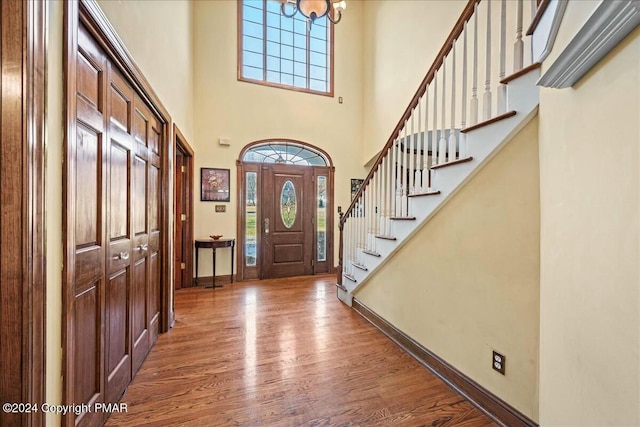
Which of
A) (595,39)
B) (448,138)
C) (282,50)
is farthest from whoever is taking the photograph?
(282,50)

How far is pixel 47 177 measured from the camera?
3.29ft

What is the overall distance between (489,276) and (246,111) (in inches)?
178

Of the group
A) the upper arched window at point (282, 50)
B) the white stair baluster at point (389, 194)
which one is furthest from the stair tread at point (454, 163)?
the upper arched window at point (282, 50)

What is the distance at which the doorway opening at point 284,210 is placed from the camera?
492 cm

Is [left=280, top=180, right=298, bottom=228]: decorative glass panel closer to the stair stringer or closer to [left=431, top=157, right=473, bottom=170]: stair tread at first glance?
the stair stringer

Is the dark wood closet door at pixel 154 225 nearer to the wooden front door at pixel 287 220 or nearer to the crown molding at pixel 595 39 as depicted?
the wooden front door at pixel 287 220

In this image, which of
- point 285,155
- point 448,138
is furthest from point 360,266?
point 285,155

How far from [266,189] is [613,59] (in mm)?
4547

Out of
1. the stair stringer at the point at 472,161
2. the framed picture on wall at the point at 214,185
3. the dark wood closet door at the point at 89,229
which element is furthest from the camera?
the framed picture on wall at the point at 214,185

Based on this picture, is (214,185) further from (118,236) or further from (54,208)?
(54,208)

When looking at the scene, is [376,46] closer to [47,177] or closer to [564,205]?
[564,205]

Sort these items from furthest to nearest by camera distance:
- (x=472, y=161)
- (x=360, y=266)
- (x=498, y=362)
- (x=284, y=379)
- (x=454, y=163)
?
(x=360, y=266) → (x=284, y=379) → (x=454, y=163) → (x=472, y=161) → (x=498, y=362)

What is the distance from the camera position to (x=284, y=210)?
5125 mm

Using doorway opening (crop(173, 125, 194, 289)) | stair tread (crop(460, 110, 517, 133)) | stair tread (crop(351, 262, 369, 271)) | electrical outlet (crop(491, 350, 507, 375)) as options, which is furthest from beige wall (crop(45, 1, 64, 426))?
doorway opening (crop(173, 125, 194, 289))
